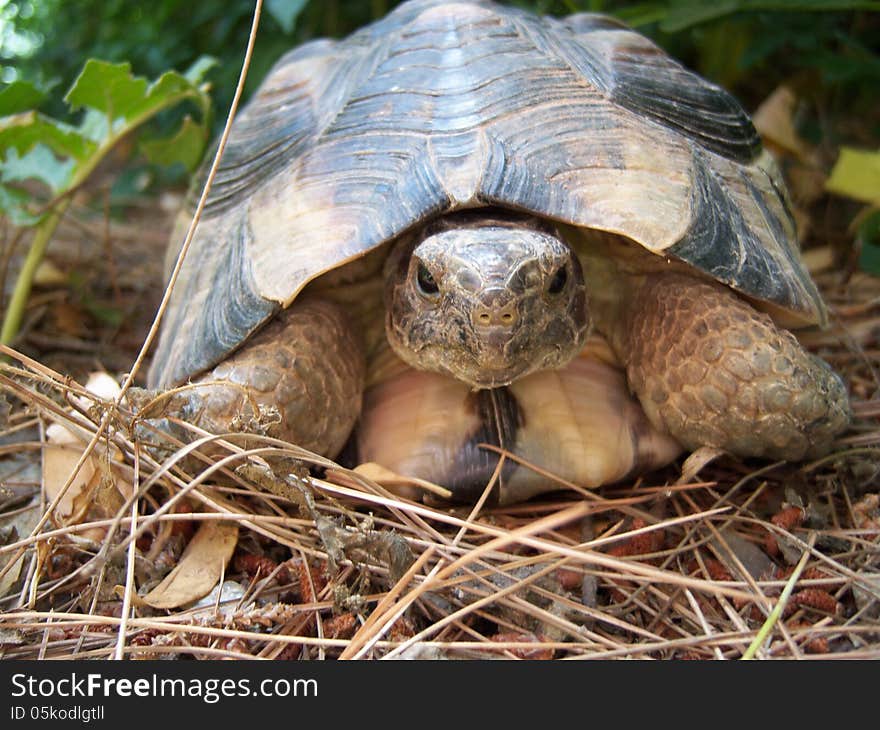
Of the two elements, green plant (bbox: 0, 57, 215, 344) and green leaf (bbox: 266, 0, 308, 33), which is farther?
green leaf (bbox: 266, 0, 308, 33)

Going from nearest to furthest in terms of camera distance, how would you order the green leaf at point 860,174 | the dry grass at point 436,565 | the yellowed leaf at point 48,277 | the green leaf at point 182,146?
the dry grass at point 436,565, the green leaf at point 860,174, the green leaf at point 182,146, the yellowed leaf at point 48,277

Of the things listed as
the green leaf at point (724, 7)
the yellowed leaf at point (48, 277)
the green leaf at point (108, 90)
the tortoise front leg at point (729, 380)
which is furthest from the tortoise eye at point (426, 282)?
the yellowed leaf at point (48, 277)

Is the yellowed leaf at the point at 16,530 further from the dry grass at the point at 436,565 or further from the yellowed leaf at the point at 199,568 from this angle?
the yellowed leaf at the point at 199,568

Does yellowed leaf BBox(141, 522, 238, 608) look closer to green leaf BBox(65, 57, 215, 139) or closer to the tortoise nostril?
the tortoise nostril

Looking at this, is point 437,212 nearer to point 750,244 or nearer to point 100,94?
point 750,244

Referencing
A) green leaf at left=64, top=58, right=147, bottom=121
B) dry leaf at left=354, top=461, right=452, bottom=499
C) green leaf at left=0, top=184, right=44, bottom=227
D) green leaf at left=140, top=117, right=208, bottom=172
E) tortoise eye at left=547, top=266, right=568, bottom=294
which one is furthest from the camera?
green leaf at left=140, top=117, right=208, bottom=172

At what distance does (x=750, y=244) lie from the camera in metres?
1.93

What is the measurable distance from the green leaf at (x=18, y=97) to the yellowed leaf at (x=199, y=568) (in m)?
1.58

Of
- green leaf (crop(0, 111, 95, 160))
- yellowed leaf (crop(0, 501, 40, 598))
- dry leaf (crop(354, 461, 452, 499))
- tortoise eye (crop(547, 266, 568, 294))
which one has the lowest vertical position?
dry leaf (crop(354, 461, 452, 499))

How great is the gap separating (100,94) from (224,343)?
1.16 metres

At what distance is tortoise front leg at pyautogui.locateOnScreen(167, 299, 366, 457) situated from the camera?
1848mm

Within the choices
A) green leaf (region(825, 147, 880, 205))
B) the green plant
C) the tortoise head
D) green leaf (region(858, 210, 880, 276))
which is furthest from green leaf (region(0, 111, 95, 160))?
green leaf (region(858, 210, 880, 276))

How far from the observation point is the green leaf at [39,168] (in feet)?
8.63
